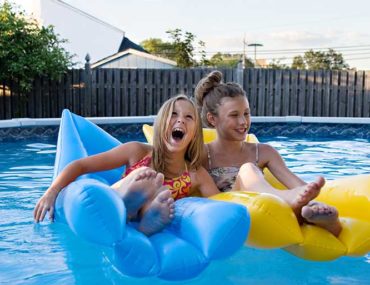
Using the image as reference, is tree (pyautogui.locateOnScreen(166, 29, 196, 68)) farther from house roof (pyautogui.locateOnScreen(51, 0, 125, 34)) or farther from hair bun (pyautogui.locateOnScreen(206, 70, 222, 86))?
hair bun (pyautogui.locateOnScreen(206, 70, 222, 86))

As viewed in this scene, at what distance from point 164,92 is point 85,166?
7.26 meters

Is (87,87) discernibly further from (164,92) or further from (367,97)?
(367,97)

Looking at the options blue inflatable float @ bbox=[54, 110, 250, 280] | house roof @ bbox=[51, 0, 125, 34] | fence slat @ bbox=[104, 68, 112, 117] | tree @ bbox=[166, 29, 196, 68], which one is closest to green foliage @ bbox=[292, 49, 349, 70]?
house roof @ bbox=[51, 0, 125, 34]

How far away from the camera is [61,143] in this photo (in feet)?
9.52

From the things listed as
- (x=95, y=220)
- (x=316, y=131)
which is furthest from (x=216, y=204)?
(x=316, y=131)

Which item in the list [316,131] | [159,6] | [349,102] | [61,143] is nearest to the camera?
[61,143]

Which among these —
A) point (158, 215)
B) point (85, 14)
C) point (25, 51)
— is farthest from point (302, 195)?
point (85, 14)

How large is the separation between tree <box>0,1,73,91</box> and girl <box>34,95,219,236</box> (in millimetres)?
6492

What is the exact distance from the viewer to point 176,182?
2.39 meters

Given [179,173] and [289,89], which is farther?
[289,89]

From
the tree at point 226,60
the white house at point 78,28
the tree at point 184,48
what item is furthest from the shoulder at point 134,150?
the tree at point 226,60

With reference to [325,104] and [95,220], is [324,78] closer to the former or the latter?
[325,104]

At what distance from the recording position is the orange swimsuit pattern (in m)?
2.38

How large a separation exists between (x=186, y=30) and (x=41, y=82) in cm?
620
